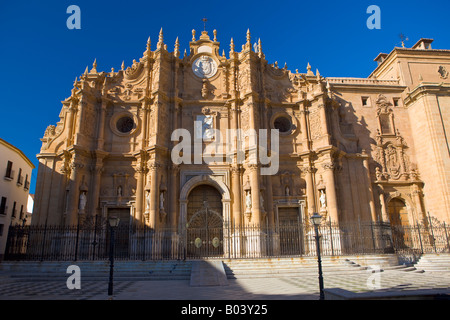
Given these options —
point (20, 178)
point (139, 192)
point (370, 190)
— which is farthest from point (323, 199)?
point (20, 178)

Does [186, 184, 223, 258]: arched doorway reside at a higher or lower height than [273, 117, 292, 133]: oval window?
lower

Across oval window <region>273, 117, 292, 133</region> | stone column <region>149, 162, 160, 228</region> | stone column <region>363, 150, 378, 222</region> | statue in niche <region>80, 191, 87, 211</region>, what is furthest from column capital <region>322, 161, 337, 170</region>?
statue in niche <region>80, 191, 87, 211</region>

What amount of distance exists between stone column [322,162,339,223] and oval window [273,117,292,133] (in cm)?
386

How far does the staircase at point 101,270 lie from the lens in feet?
43.2

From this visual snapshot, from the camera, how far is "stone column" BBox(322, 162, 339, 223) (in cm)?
1897

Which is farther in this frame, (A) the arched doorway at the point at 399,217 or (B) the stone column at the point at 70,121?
(B) the stone column at the point at 70,121

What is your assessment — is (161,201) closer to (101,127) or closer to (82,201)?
(82,201)

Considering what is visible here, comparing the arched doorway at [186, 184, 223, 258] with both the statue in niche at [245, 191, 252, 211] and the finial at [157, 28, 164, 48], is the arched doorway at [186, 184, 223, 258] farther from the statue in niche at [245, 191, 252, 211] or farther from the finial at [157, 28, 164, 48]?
the finial at [157, 28, 164, 48]

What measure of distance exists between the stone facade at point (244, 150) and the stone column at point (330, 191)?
6 centimetres

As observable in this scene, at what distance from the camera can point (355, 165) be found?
21.1m

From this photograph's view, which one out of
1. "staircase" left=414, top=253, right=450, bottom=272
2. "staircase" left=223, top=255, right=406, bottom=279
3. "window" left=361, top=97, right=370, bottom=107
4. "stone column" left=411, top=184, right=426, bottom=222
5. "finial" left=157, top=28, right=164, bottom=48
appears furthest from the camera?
"window" left=361, top=97, right=370, bottom=107

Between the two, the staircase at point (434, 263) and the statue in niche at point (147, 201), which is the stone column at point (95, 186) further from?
the staircase at point (434, 263)

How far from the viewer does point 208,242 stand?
59.7 ft

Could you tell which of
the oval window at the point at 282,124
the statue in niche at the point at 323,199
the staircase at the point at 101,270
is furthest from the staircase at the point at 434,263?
the staircase at the point at 101,270
